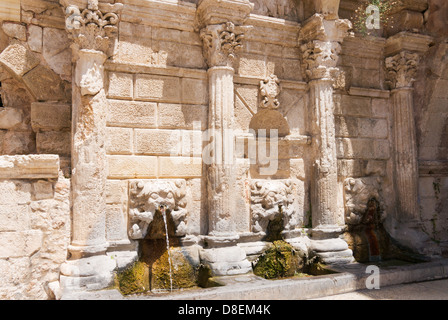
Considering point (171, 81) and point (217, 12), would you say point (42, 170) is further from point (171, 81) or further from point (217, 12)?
point (217, 12)

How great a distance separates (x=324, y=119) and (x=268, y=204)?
1.58m

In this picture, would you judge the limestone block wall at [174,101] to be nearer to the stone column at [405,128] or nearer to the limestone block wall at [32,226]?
the limestone block wall at [32,226]

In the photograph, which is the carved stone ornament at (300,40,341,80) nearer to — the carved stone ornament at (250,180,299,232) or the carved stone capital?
the carved stone capital

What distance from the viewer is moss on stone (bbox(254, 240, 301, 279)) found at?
5305mm

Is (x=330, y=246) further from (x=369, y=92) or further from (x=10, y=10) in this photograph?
(x=10, y=10)

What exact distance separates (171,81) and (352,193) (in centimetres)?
342

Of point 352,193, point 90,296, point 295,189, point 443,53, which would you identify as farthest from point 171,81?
point 443,53

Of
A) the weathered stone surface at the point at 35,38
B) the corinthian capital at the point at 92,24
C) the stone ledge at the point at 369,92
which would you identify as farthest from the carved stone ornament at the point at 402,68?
the weathered stone surface at the point at 35,38

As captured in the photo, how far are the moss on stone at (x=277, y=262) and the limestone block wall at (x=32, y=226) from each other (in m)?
2.59

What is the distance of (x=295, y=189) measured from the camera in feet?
19.5

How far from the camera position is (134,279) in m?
4.63

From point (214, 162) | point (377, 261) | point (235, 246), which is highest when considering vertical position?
point (214, 162)

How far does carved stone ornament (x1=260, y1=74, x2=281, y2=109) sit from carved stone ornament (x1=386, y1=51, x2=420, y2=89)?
90.4 inches

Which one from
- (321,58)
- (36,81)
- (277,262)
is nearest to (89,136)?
(36,81)
